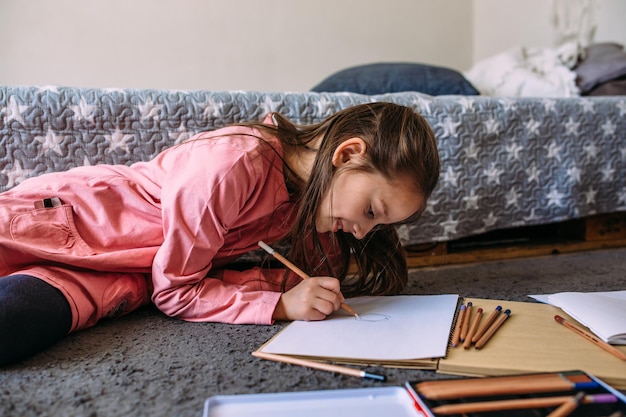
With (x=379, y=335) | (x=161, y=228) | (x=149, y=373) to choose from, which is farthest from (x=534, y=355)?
(x=161, y=228)

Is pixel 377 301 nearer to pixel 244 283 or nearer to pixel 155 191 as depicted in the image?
pixel 244 283

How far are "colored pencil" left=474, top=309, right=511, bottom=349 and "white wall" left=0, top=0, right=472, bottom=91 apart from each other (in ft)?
5.37

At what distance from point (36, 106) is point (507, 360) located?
89 centimetres

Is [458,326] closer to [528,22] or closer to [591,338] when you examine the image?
[591,338]

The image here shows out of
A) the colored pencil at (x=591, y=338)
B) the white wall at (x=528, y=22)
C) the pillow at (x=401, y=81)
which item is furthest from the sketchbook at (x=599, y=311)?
the white wall at (x=528, y=22)

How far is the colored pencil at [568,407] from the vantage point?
42 cm

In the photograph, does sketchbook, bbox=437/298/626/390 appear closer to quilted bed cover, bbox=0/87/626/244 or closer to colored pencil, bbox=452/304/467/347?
colored pencil, bbox=452/304/467/347

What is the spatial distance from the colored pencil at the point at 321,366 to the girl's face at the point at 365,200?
24 cm

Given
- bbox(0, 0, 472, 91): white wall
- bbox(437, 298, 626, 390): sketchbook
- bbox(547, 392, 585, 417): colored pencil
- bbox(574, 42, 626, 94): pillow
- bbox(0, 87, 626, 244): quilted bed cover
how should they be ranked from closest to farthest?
bbox(547, 392, 585, 417): colored pencil → bbox(437, 298, 626, 390): sketchbook → bbox(0, 87, 626, 244): quilted bed cover → bbox(574, 42, 626, 94): pillow → bbox(0, 0, 472, 91): white wall

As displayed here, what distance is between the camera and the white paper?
0.58m

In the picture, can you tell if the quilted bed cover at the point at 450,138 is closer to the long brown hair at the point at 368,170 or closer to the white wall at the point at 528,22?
the long brown hair at the point at 368,170

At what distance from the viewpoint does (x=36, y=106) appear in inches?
37.1

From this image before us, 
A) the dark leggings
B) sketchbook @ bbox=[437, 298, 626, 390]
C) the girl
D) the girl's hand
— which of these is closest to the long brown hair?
the girl

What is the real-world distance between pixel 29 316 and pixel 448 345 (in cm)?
50
